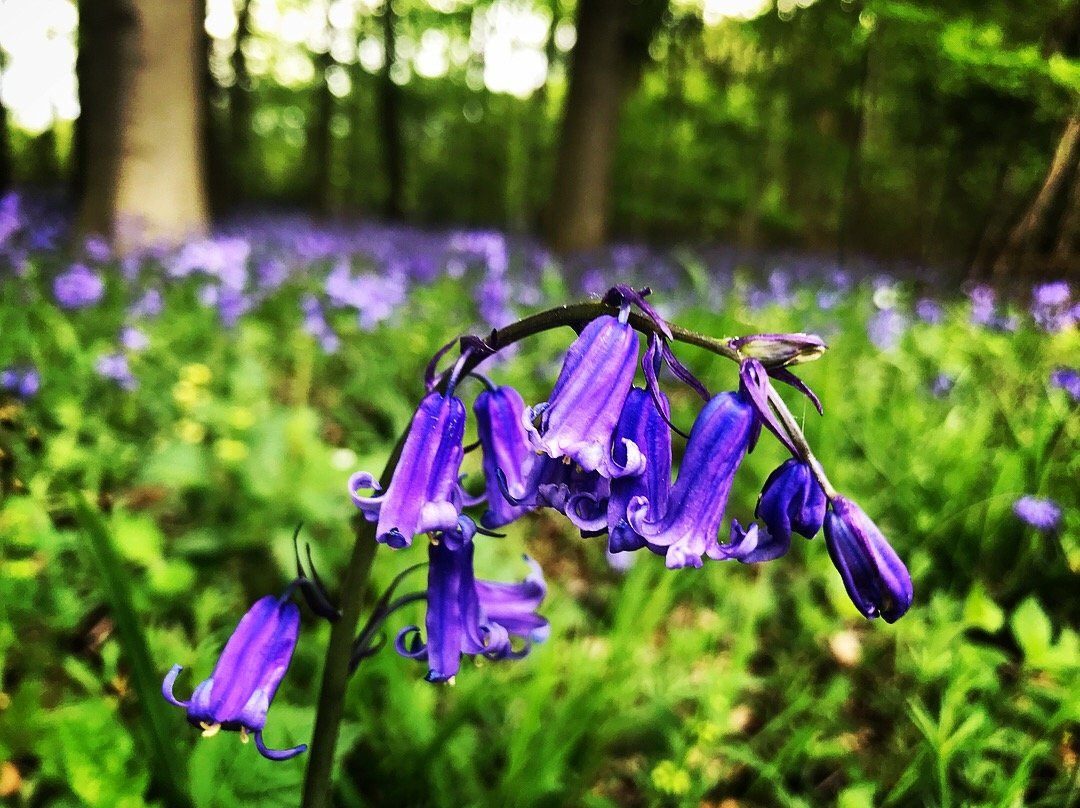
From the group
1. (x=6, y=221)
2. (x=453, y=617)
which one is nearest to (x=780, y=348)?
(x=453, y=617)

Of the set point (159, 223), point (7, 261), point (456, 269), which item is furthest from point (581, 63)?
point (7, 261)

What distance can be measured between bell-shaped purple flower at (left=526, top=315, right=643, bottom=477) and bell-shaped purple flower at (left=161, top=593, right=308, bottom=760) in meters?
0.49

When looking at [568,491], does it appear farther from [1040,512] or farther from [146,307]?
[146,307]

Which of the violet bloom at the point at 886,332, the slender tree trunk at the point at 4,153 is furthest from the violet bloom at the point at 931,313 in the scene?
the slender tree trunk at the point at 4,153

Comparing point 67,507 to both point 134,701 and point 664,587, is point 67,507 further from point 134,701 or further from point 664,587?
point 664,587

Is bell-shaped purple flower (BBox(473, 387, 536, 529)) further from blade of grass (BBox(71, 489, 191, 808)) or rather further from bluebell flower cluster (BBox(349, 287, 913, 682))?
blade of grass (BBox(71, 489, 191, 808))

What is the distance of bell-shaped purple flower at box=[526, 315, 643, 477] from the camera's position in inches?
36.0

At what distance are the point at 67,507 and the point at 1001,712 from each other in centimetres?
269

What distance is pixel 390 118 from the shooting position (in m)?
17.1

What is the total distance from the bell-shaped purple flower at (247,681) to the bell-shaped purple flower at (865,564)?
72cm

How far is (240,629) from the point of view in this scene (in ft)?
3.46

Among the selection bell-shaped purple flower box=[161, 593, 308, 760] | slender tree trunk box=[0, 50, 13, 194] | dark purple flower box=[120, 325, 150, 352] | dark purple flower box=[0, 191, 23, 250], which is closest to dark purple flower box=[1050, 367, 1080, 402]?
bell-shaped purple flower box=[161, 593, 308, 760]

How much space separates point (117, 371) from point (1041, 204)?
20.5 feet

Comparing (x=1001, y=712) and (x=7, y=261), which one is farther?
(x=7, y=261)
